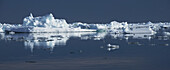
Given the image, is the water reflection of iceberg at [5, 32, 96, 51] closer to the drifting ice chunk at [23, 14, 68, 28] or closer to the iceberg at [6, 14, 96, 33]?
the iceberg at [6, 14, 96, 33]

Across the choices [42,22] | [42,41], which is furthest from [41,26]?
[42,41]

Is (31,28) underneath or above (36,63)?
above

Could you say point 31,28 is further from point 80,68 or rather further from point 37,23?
point 80,68

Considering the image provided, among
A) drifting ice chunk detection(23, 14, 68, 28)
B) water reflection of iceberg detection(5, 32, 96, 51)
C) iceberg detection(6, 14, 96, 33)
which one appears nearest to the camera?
water reflection of iceberg detection(5, 32, 96, 51)

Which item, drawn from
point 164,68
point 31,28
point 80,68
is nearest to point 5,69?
point 80,68

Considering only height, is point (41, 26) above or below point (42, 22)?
below

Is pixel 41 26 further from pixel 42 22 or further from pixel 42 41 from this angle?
pixel 42 41

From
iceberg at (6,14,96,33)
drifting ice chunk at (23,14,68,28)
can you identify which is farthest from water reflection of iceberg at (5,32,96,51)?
drifting ice chunk at (23,14,68,28)

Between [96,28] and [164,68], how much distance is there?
120 ft

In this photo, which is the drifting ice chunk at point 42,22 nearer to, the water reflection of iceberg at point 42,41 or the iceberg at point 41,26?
the iceberg at point 41,26

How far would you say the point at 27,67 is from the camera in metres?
9.66

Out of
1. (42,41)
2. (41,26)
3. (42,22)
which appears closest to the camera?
A: (42,41)

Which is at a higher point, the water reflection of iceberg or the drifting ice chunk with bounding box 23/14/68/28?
the drifting ice chunk with bounding box 23/14/68/28

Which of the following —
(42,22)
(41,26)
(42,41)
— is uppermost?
(42,22)
